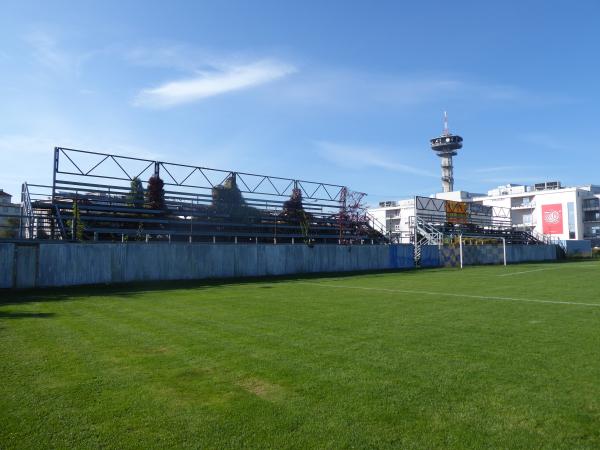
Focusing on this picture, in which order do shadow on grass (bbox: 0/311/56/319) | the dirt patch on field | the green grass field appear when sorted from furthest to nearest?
1. shadow on grass (bbox: 0/311/56/319)
2. the dirt patch on field
3. the green grass field

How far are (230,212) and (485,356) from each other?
24.1 m

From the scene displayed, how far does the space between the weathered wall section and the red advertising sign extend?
6548cm

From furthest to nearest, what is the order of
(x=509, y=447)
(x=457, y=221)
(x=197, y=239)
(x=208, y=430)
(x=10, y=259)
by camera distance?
1. (x=457, y=221)
2. (x=197, y=239)
3. (x=10, y=259)
4. (x=208, y=430)
5. (x=509, y=447)

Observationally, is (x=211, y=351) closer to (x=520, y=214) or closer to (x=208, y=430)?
(x=208, y=430)

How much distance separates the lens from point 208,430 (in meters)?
3.91

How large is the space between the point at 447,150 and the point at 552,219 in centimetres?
5157

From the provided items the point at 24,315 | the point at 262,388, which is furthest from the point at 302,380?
the point at 24,315

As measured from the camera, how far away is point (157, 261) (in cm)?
2128

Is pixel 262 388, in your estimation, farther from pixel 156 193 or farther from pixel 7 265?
pixel 156 193

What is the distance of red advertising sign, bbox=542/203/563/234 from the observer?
268ft

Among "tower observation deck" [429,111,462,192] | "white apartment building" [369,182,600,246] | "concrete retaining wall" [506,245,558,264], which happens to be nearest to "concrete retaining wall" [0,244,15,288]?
"concrete retaining wall" [506,245,558,264]

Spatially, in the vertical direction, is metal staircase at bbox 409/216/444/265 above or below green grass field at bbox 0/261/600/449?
above

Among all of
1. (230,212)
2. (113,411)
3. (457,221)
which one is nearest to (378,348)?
(113,411)

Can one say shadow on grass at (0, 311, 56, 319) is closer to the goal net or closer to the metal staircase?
the metal staircase
